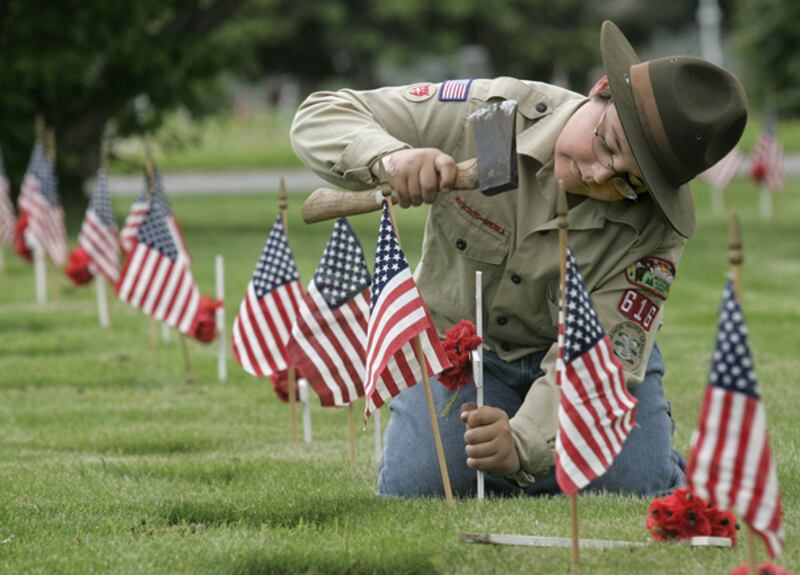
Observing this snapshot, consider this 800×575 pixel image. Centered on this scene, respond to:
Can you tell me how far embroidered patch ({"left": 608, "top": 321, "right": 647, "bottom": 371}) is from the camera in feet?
17.1

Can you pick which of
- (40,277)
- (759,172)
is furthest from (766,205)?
(40,277)

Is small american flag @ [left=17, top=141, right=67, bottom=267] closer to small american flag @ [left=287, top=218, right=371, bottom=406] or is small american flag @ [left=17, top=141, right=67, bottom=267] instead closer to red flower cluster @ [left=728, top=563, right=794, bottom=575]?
small american flag @ [left=287, top=218, right=371, bottom=406]

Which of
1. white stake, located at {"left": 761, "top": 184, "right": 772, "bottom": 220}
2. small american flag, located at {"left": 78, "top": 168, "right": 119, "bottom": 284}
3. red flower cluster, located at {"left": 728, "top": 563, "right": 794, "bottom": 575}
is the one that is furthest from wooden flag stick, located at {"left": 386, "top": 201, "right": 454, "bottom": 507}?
white stake, located at {"left": 761, "top": 184, "right": 772, "bottom": 220}

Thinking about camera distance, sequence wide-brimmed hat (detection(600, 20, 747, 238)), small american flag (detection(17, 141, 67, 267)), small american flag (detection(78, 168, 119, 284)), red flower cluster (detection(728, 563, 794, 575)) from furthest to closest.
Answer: small american flag (detection(17, 141, 67, 267)) → small american flag (detection(78, 168, 119, 284)) → wide-brimmed hat (detection(600, 20, 747, 238)) → red flower cluster (detection(728, 563, 794, 575))

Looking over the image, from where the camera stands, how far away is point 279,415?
313 inches

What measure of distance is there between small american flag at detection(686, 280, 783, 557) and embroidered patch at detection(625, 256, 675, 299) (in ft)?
5.13

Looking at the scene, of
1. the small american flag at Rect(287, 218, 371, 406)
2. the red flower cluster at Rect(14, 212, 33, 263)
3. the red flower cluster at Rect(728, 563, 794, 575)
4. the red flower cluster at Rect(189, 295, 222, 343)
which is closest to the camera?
the red flower cluster at Rect(728, 563, 794, 575)

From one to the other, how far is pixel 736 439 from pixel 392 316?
5.56ft

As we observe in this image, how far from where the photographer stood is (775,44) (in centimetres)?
2177

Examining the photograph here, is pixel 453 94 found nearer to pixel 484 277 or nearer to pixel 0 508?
pixel 484 277

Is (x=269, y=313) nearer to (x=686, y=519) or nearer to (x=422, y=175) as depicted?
(x=422, y=175)

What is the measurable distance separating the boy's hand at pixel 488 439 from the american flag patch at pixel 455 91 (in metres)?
1.14

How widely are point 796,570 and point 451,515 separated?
3.83 ft

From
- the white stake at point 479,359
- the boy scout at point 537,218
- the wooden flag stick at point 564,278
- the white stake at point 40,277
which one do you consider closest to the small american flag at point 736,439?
the wooden flag stick at point 564,278
